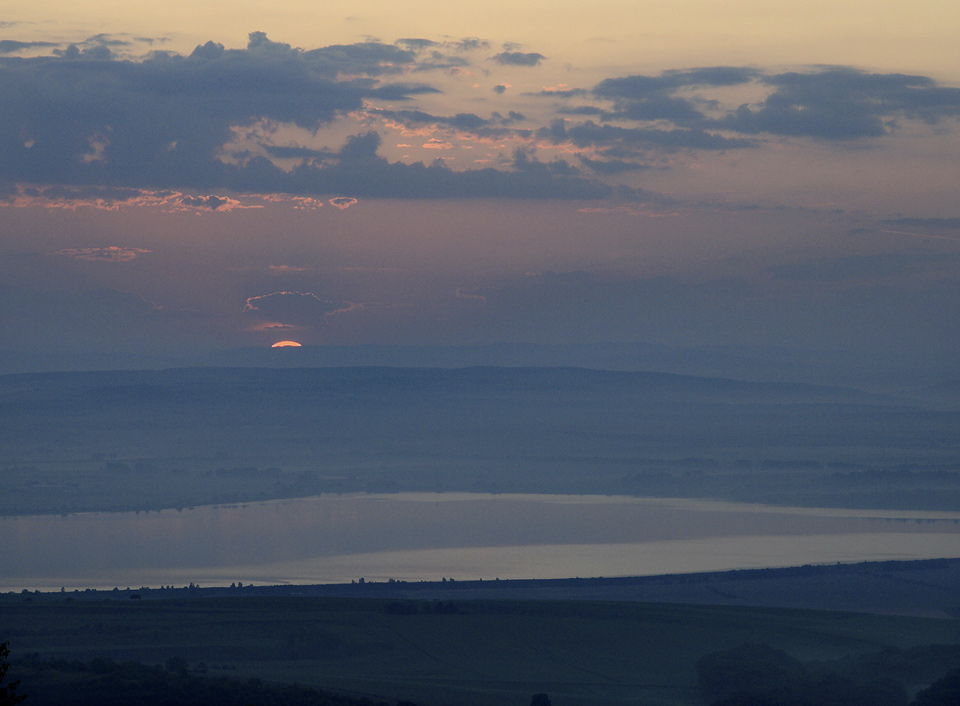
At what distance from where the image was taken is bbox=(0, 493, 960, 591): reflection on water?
5353cm

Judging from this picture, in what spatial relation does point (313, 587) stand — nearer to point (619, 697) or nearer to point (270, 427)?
point (619, 697)

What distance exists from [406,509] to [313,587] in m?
36.5

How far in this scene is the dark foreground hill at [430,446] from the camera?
101 metres

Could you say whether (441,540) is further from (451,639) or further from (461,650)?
(461,650)

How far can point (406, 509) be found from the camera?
83.9 meters

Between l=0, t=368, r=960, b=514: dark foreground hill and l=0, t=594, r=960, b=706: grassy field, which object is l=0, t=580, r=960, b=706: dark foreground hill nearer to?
l=0, t=594, r=960, b=706: grassy field

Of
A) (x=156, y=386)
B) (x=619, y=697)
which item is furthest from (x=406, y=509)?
(x=156, y=386)

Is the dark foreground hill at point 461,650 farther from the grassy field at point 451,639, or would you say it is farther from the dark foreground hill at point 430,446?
the dark foreground hill at point 430,446

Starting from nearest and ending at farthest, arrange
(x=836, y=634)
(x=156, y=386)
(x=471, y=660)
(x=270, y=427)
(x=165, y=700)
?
1. (x=165, y=700)
2. (x=471, y=660)
3. (x=836, y=634)
4. (x=270, y=427)
5. (x=156, y=386)

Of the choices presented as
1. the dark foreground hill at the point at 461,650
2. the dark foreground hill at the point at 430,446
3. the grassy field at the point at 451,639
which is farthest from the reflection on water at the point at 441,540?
the dark foreground hill at the point at 461,650

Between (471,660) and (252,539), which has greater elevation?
(252,539)

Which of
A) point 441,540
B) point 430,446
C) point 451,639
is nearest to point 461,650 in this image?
point 451,639

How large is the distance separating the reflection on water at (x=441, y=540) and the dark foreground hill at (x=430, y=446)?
11104 millimetres

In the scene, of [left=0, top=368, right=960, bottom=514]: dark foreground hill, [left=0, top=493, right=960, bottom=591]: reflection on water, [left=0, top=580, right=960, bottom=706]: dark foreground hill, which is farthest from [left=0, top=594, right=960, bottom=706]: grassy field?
[left=0, top=368, right=960, bottom=514]: dark foreground hill
